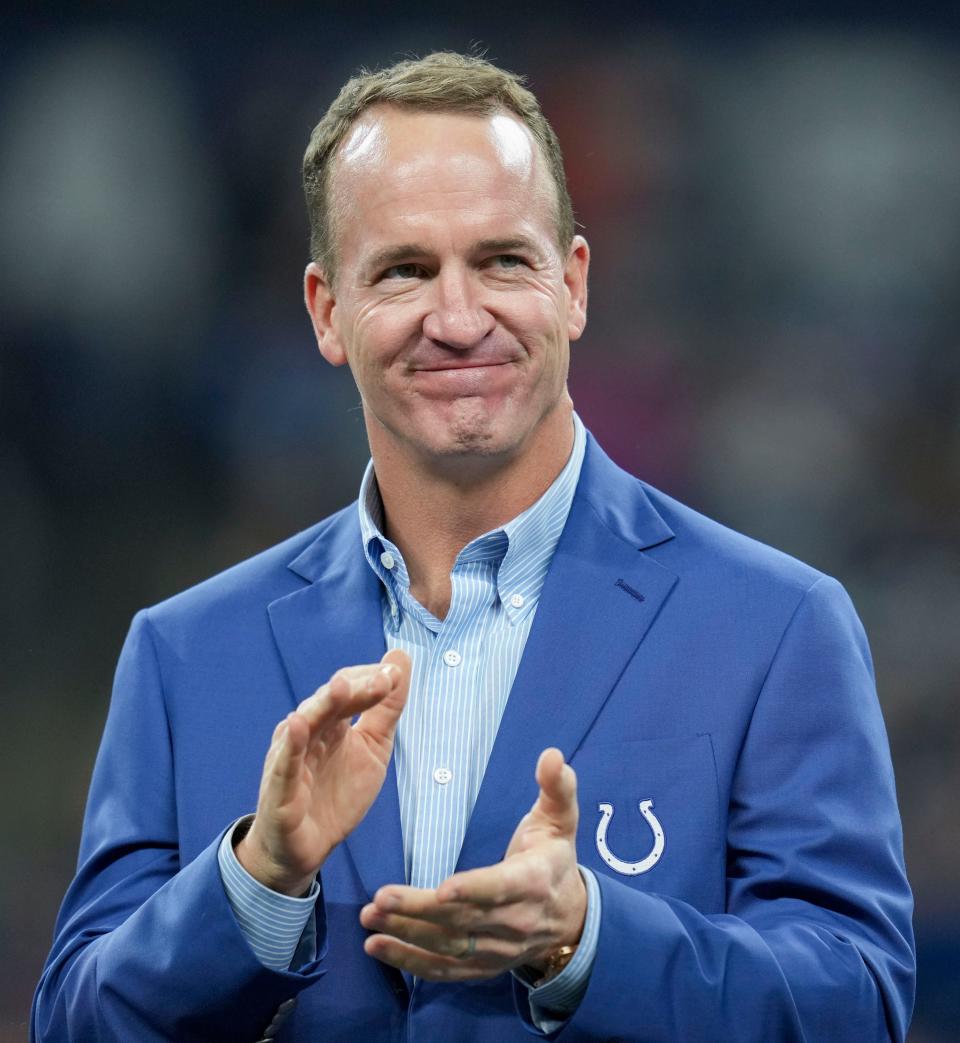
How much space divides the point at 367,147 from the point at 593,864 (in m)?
0.90

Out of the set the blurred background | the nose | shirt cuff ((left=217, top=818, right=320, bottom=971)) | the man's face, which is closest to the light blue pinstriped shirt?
shirt cuff ((left=217, top=818, right=320, bottom=971))

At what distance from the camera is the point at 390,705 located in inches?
61.2

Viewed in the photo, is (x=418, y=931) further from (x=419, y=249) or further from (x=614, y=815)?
(x=419, y=249)

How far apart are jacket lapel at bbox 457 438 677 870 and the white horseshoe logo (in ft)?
0.25

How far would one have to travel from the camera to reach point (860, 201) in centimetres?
359

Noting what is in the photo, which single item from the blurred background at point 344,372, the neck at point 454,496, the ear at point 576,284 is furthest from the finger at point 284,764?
the blurred background at point 344,372

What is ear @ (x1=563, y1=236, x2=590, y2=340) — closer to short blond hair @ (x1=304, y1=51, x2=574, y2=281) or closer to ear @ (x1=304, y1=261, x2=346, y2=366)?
short blond hair @ (x1=304, y1=51, x2=574, y2=281)

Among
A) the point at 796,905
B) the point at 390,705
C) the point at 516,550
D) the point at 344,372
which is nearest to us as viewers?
the point at 390,705

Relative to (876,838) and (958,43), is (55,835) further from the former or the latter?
(958,43)

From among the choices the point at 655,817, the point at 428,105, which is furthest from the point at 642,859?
the point at 428,105

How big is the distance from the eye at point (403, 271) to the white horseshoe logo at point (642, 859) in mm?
669

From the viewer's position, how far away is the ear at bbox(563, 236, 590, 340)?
2.04 metres

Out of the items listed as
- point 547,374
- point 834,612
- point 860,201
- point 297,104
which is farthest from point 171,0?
point 834,612

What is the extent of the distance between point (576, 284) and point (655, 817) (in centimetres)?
73
